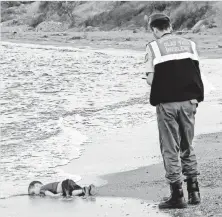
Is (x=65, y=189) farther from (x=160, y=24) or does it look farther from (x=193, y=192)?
(x=160, y=24)

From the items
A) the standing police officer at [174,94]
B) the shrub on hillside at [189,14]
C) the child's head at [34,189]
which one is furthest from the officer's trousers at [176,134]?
the shrub on hillside at [189,14]

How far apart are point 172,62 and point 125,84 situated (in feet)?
39.0

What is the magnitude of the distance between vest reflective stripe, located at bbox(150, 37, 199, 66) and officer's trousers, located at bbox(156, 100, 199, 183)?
34cm

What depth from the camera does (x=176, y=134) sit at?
536cm

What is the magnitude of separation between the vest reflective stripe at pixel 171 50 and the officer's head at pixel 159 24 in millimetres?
105

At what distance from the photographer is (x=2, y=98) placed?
1499 cm

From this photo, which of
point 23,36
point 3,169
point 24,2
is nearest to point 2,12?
point 24,2

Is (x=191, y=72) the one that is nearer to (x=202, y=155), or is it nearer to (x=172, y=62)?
(x=172, y=62)

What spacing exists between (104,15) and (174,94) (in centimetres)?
3804

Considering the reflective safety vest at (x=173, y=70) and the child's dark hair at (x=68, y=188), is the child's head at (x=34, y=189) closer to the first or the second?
the child's dark hair at (x=68, y=188)

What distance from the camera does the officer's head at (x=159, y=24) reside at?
5.35 metres

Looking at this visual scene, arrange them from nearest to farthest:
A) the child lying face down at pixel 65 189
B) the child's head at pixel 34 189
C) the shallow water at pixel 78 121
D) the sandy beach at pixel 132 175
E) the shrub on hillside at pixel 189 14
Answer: the sandy beach at pixel 132 175 → the child lying face down at pixel 65 189 → the child's head at pixel 34 189 → the shallow water at pixel 78 121 → the shrub on hillside at pixel 189 14

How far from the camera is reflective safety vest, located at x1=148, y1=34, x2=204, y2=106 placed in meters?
5.23

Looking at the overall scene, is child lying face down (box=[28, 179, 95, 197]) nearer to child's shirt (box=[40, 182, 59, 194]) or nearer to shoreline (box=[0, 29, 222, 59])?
child's shirt (box=[40, 182, 59, 194])
